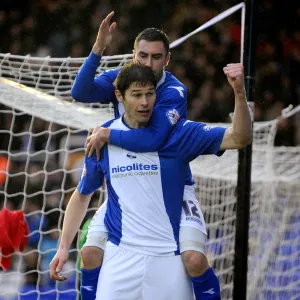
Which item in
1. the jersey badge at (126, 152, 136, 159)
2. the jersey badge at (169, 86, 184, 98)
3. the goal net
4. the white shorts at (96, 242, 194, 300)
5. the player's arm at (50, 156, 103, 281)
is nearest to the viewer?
the white shorts at (96, 242, 194, 300)

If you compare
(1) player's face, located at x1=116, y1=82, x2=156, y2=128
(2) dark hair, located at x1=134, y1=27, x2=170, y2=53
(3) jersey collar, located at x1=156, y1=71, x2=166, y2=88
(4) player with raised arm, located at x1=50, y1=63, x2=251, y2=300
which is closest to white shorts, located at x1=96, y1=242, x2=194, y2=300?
(4) player with raised arm, located at x1=50, y1=63, x2=251, y2=300

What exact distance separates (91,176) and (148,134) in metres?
0.28

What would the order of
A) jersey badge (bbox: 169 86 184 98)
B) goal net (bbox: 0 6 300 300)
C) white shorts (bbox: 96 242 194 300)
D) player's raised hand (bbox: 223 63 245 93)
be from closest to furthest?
player's raised hand (bbox: 223 63 245 93) → white shorts (bbox: 96 242 194 300) → jersey badge (bbox: 169 86 184 98) → goal net (bbox: 0 6 300 300)

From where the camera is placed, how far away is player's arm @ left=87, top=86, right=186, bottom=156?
238 cm

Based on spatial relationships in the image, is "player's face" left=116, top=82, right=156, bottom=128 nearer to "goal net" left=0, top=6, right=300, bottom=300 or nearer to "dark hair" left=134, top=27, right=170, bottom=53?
"dark hair" left=134, top=27, right=170, bottom=53

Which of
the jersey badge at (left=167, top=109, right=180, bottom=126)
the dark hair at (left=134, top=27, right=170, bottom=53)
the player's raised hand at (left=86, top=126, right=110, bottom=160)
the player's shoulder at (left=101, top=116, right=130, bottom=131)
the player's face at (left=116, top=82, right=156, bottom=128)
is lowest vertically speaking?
the player's raised hand at (left=86, top=126, right=110, bottom=160)

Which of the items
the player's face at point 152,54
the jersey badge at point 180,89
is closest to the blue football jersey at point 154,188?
the jersey badge at point 180,89

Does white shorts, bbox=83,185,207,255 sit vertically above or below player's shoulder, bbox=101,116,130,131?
below

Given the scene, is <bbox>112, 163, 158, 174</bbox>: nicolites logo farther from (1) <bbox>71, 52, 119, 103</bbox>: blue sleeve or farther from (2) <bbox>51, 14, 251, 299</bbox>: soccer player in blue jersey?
(1) <bbox>71, 52, 119, 103</bbox>: blue sleeve

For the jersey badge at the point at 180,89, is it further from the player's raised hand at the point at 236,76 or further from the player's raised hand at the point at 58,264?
the player's raised hand at the point at 58,264

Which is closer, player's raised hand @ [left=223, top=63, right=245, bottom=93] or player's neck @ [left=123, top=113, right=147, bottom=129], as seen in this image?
player's raised hand @ [left=223, top=63, right=245, bottom=93]

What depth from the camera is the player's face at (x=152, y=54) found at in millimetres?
2648

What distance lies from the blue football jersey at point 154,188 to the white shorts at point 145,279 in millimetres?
32

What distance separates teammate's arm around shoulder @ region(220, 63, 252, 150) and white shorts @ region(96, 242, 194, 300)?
1.44ft
